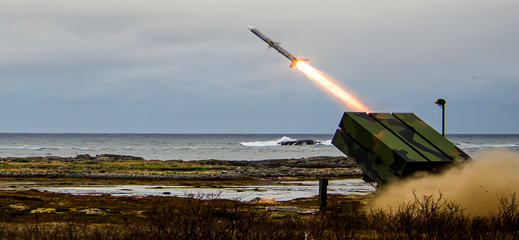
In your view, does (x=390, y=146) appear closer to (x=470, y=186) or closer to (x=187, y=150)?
(x=470, y=186)

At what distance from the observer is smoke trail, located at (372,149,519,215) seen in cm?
1290

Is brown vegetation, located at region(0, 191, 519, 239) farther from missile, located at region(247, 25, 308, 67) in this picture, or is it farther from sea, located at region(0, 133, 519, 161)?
sea, located at region(0, 133, 519, 161)

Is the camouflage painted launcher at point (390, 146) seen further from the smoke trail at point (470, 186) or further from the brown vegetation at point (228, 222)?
the brown vegetation at point (228, 222)

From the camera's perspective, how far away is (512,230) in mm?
11180

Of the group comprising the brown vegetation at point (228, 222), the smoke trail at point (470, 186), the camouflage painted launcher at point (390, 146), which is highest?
the camouflage painted launcher at point (390, 146)

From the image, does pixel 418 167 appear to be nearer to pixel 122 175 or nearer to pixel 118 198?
pixel 118 198

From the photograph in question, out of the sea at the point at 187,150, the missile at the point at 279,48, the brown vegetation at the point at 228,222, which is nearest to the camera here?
the brown vegetation at the point at 228,222

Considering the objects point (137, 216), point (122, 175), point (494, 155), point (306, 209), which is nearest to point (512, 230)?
point (494, 155)

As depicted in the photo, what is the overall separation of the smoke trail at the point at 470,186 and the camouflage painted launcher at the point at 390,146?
346 mm

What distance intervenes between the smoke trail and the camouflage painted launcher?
0.35 meters

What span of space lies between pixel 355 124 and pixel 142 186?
560 inches

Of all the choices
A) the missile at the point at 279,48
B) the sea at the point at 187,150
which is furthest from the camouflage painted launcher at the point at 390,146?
the sea at the point at 187,150

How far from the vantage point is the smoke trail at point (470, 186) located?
12.9 m

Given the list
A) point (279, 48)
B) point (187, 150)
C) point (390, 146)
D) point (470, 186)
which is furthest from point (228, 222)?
point (187, 150)
